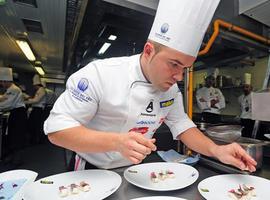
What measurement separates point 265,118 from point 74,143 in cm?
109

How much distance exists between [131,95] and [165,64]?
0.62ft

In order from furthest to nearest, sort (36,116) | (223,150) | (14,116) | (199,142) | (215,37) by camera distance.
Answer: (36,116), (14,116), (215,37), (199,142), (223,150)

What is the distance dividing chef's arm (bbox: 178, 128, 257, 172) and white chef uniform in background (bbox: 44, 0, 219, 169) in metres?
0.21

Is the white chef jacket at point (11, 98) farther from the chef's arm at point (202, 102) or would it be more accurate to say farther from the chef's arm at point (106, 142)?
the chef's arm at point (106, 142)

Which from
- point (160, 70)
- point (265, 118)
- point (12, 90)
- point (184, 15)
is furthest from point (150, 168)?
point (12, 90)

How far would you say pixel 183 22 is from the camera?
0.83 metres

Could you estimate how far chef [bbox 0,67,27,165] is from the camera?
3764 millimetres

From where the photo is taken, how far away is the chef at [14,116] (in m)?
3.76

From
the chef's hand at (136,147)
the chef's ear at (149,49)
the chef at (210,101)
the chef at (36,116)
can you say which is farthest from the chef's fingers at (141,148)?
the chef at (36,116)

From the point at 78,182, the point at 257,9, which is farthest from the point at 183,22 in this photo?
the point at 257,9

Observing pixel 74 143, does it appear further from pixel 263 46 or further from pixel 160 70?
pixel 263 46

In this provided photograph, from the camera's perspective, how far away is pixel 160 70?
78 centimetres

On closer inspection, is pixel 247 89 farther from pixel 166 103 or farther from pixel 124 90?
pixel 124 90

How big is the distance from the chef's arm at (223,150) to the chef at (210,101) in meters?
3.22
